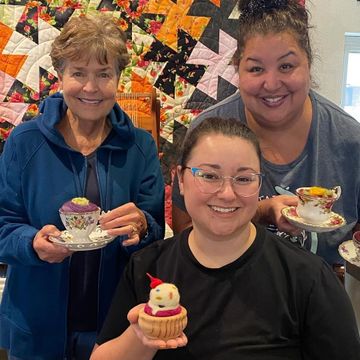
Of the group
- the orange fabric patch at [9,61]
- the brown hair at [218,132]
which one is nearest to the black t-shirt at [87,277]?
the brown hair at [218,132]

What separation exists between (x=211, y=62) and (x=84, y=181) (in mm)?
1405

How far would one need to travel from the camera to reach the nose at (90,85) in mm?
1421

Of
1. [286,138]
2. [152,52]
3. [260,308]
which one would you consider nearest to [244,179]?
[260,308]

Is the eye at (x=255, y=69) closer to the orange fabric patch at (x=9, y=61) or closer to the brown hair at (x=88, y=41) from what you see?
the brown hair at (x=88, y=41)

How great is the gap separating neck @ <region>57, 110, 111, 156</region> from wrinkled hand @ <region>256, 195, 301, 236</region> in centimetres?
52

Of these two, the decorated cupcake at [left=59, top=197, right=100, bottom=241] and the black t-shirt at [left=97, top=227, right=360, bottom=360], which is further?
the decorated cupcake at [left=59, top=197, right=100, bottom=241]

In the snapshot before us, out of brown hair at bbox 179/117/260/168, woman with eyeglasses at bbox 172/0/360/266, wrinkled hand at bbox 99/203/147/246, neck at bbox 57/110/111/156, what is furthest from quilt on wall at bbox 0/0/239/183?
brown hair at bbox 179/117/260/168

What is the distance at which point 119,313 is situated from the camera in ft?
3.92

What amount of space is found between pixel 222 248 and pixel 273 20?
72 cm

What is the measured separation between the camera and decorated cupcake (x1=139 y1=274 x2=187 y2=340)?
95 centimetres

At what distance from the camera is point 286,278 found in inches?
45.6

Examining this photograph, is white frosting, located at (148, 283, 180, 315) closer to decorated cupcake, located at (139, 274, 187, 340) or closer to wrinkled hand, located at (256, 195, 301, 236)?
decorated cupcake, located at (139, 274, 187, 340)

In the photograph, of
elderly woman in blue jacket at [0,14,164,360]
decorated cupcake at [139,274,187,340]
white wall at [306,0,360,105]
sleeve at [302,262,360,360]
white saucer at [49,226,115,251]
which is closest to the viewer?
decorated cupcake at [139,274,187,340]

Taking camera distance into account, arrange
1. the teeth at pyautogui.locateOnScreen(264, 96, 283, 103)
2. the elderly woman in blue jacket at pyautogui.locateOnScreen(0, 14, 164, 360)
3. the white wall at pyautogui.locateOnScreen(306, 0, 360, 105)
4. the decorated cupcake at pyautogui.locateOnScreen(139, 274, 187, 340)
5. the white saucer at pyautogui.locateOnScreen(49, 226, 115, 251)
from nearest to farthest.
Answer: the decorated cupcake at pyautogui.locateOnScreen(139, 274, 187, 340) < the white saucer at pyautogui.locateOnScreen(49, 226, 115, 251) < the elderly woman in blue jacket at pyautogui.locateOnScreen(0, 14, 164, 360) < the teeth at pyautogui.locateOnScreen(264, 96, 283, 103) < the white wall at pyautogui.locateOnScreen(306, 0, 360, 105)
